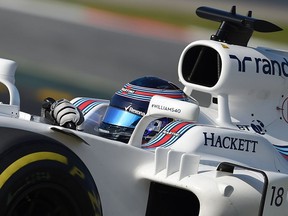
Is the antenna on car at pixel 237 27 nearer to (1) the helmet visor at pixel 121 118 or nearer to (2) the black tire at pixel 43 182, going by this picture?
(1) the helmet visor at pixel 121 118

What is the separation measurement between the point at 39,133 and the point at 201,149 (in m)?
1.07

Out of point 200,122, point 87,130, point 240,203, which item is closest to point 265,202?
point 240,203

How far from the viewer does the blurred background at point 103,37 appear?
8.02 metres

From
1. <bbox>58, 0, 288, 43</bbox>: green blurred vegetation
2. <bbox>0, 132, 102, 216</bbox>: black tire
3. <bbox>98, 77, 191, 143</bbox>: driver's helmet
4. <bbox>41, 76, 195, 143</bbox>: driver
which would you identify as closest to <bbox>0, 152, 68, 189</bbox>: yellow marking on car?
<bbox>0, 132, 102, 216</bbox>: black tire

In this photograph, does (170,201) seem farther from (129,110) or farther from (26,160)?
(26,160)

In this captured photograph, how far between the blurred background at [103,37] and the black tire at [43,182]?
14.3ft

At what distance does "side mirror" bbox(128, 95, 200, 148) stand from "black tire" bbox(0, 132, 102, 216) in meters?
0.58

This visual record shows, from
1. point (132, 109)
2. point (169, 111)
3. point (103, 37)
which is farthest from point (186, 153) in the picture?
point (103, 37)

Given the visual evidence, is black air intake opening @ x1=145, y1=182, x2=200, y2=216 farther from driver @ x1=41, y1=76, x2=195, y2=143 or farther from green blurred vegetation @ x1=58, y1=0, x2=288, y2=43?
green blurred vegetation @ x1=58, y1=0, x2=288, y2=43

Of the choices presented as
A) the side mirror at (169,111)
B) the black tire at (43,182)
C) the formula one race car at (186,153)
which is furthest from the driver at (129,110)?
the black tire at (43,182)

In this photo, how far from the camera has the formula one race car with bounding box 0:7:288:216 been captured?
3.48 metres

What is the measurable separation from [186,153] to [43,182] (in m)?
0.78

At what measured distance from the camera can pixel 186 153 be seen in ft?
12.8

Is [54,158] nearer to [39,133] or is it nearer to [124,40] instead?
[39,133]
